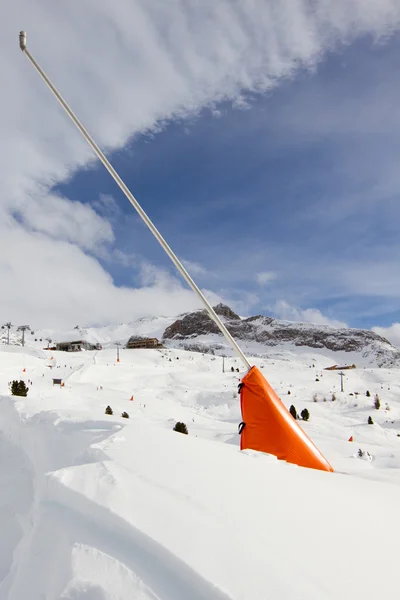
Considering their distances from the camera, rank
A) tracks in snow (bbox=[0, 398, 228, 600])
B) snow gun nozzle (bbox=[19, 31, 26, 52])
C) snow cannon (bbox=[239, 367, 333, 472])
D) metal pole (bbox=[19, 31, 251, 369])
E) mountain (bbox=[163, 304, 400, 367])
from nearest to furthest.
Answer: tracks in snow (bbox=[0, 398, 228, 600])
snow cannon (bbox=[239, 367, 333, 472])
snow gun nozzle (bbox=[19, 31, 26, 52])
metal pole (bbox=[19, 31, 251, 369])
mountain (bbox=[163, 304, 400, 367])

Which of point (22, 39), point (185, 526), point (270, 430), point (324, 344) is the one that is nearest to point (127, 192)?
point (22, 39)

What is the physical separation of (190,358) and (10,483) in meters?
70.1

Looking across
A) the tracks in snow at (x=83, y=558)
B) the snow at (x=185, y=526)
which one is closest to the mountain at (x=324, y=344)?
the snow at (x=185, y=526)

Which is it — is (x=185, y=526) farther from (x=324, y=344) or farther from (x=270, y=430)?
(x=324, y=344)

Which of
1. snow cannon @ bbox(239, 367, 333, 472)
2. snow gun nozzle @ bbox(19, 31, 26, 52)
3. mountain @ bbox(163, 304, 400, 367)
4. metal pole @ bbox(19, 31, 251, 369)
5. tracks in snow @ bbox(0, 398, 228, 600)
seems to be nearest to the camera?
tracks in snow @ bbox(0, 398, 228, 600)

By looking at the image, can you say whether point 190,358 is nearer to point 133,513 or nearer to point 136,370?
point 136,370

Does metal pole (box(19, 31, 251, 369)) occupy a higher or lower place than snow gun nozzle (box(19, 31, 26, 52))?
lower

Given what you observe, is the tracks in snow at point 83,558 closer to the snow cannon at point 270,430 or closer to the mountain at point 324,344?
the snow cannon at point 270,430

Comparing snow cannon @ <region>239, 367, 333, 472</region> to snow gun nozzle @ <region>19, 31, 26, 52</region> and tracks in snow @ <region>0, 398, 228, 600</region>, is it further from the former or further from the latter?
snow gun nozzle @ <region>19, 31, 26, 52</region>

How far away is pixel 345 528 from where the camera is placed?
8.49 ft

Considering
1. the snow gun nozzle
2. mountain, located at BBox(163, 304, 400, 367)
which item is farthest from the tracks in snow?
mountain, located at BBox(163, 304, 400, 367)

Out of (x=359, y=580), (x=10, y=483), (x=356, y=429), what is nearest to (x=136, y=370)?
(x=356, y=429)

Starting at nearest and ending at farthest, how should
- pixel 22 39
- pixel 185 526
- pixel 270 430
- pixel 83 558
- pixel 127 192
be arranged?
pixel 83 558
pixel 185 526
pixel 270 430
pixel 22 39
pixel 127 192

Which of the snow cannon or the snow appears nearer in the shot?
the snow
